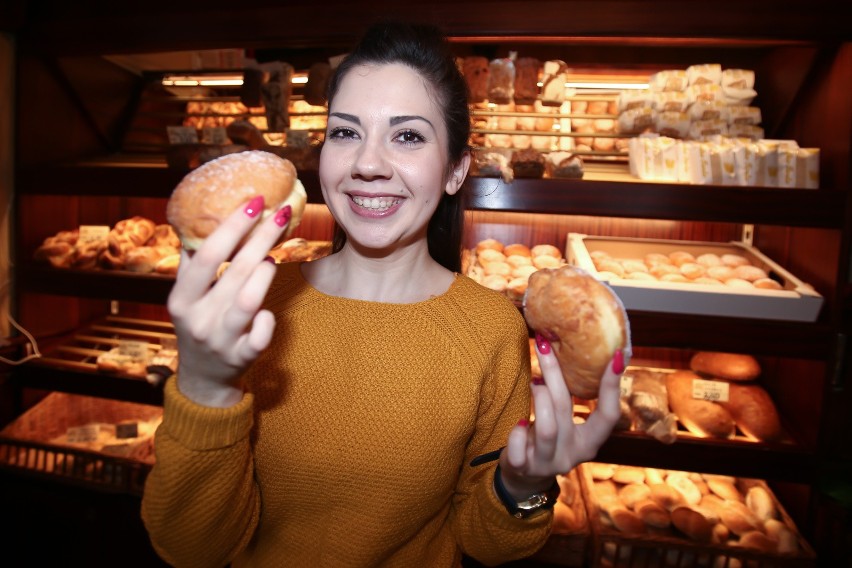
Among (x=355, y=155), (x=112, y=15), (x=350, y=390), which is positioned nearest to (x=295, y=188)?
(x=355, y=155)

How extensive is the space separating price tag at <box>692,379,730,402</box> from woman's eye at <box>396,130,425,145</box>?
6.07ft

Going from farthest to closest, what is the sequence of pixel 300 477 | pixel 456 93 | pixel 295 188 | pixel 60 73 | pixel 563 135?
pixel 60 73, pixel 563 135, pixel 456 93, pixel 300 477, pixel 295 188

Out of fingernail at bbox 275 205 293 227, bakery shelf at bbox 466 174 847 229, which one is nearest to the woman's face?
fingernail at bbox 275 205 293 227

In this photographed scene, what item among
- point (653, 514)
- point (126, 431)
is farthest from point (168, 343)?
point (653, 514)

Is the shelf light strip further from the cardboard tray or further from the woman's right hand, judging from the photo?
the woman's right hand

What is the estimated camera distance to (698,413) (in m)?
2.28

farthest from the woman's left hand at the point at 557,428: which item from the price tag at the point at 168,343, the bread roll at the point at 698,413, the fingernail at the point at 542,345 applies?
the price tag at the point at 168,343

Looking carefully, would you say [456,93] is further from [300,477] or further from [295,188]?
[300,477]

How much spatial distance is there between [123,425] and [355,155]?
8.16 ft

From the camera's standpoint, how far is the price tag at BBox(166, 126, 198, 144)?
2612 millimetres

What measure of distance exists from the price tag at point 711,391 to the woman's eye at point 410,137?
1.85 m

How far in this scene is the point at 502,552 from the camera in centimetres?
125

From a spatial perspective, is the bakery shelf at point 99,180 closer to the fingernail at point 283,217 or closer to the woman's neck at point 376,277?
the woman's neck at point 376,277

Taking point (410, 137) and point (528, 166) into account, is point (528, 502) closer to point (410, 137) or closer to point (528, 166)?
point (410, 137)
